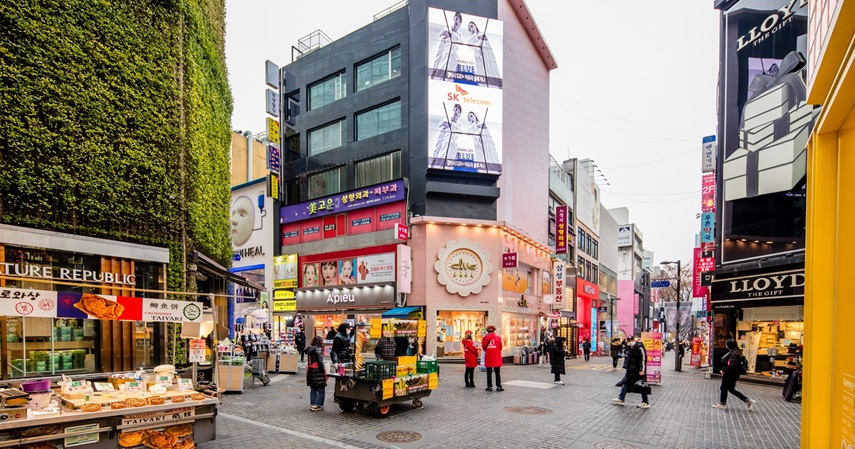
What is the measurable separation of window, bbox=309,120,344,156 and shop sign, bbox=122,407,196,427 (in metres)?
26.4

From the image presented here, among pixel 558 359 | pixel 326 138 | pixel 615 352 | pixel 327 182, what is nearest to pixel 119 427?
pixel 558 359

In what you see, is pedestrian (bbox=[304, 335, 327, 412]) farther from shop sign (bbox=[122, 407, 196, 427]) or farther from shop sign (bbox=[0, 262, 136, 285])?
shop sign (bbox=[0, 262, 136, 285])

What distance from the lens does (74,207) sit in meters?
12.3

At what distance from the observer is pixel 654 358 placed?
1775 centimetres

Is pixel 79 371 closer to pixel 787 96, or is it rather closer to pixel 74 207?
pixel 74 207

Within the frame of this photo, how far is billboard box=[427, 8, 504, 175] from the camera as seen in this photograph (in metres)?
27.3

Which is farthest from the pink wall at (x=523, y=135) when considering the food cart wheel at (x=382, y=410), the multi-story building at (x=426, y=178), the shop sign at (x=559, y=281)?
A: the food cart wheel at (x=382, y=410)

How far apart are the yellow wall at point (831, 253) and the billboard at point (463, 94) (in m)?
23.7

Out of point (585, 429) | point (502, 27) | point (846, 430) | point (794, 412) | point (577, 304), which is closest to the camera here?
point (846, 430)

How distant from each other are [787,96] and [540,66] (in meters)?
21.1

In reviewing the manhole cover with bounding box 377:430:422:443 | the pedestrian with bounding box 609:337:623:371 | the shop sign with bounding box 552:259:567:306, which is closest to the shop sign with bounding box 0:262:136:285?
the manhole cover with bounding box 377:430:422:443

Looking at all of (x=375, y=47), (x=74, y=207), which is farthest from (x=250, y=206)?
(x=74, y=207)

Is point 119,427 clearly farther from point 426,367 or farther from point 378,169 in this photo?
point 378,169

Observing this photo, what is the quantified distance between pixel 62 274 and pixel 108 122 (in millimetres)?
4319
